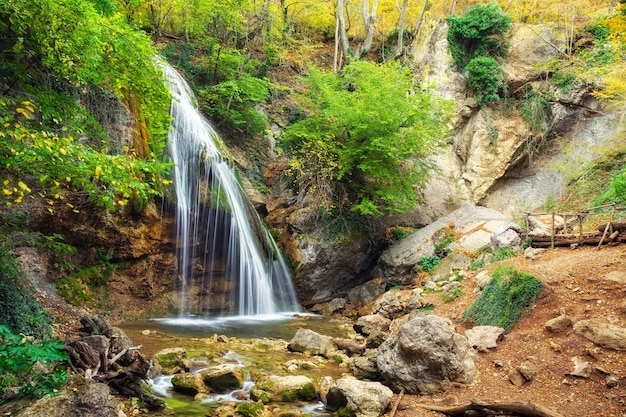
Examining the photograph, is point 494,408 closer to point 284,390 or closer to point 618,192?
point 284,390

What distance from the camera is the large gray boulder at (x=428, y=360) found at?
583cm

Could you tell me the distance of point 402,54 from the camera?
22469mm

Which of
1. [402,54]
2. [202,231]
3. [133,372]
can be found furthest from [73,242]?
[402,54]

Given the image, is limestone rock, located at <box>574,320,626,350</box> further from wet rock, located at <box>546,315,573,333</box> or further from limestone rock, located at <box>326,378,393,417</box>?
limestone rock, located at <box>326,378,393,417</box>

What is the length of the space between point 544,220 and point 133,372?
13.8 meters

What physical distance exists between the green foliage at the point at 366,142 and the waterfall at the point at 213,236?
10.2 feet

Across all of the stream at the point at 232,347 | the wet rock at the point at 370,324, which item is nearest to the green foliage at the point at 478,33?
the wet rock at the point at 370,324

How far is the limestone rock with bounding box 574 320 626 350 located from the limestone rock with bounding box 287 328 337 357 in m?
4.49

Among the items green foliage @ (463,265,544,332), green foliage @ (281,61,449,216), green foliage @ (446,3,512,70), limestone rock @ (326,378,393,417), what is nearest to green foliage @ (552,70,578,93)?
green foliage @ (446,3,512,70)

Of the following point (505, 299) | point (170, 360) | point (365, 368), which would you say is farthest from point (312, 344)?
point (505, 299)

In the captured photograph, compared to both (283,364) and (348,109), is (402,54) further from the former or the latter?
(283,364)

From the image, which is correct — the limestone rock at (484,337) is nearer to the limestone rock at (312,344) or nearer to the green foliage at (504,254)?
the limestone rock at (312,344)

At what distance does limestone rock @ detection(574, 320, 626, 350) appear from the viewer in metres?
5.49

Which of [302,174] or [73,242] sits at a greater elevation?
[302,174]
